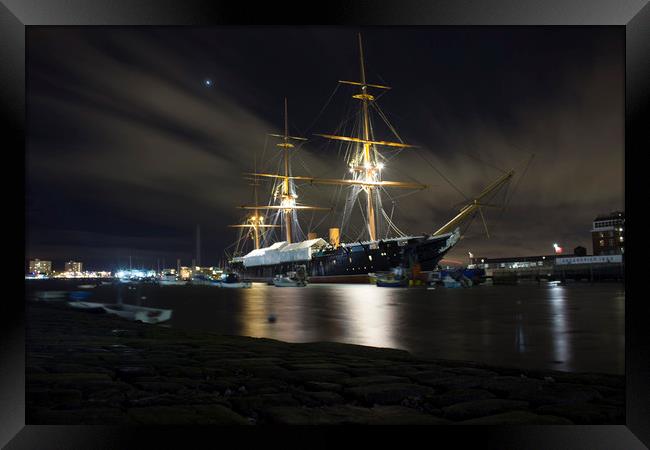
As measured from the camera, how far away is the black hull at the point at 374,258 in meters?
45.6

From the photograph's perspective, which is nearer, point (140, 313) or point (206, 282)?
point (140, 313)

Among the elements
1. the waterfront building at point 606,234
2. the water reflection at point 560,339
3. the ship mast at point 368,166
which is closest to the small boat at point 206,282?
the ship mast at point 368,166

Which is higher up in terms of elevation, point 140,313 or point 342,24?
point 342,24

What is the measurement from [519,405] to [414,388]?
810 mm

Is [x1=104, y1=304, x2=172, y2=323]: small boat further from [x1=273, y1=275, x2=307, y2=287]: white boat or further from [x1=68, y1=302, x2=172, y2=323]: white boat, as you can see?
[x1=273, y1=275, x2=307, y2=287]: white boat

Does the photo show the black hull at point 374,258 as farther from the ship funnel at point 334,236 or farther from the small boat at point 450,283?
the small boat at point 450,283

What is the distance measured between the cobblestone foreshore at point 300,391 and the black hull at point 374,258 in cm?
4003

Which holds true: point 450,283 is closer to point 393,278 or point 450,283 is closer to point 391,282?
point 393,278

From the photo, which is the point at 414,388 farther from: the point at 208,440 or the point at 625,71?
the point at 625,71

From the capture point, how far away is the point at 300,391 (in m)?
4.32

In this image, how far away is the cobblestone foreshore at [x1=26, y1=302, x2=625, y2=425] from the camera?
152 inches

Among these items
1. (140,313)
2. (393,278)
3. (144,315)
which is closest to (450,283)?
(393,278)

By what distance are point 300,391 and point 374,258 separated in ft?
142

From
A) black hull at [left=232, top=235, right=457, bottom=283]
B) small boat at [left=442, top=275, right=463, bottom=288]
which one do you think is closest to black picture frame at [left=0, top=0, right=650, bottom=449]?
small boat at [left=442, top=275, right=463, bottom=288]
